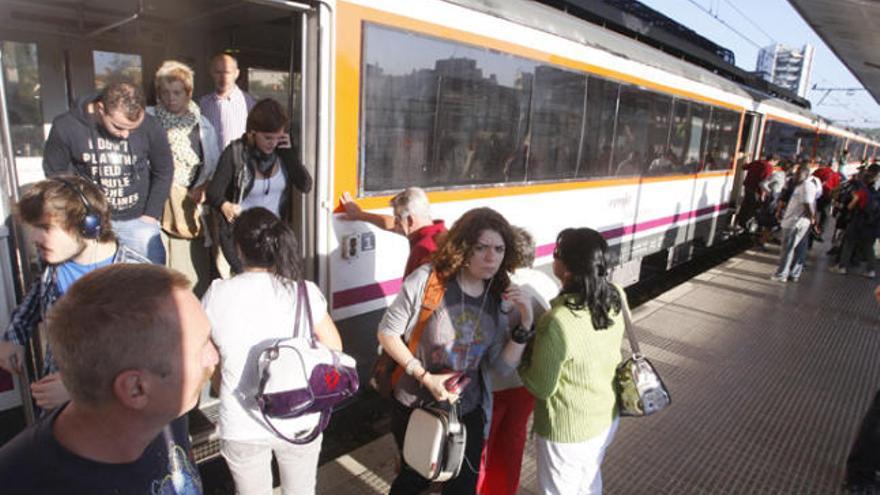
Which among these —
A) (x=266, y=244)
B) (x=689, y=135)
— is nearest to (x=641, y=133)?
(x=689, y=135)

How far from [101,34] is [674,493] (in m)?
5.32

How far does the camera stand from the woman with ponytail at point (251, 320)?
6.39ft

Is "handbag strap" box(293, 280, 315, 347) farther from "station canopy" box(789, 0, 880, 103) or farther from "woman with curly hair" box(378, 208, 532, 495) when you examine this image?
"station canopy" box(789, 0, 880, 103)

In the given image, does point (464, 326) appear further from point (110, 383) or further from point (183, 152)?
point (183, 152)

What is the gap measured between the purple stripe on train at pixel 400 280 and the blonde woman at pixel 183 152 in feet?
3.14

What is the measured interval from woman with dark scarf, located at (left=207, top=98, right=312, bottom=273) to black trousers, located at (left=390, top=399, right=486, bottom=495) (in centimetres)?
128

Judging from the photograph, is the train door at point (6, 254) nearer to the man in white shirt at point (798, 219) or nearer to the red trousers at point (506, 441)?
the red trousers at point (506, 441)

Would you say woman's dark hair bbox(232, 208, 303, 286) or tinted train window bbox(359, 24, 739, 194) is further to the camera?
tinted train window bbox(359, 24, 739, 194)

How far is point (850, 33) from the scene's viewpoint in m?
15.9

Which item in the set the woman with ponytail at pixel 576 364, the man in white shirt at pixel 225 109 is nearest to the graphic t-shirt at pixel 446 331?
the woman with ponytail at pixel 576 364

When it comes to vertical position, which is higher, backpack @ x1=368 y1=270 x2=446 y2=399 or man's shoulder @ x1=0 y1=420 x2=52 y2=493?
man's shoulder @ x1=0 y1=420 x2=52 y2=493

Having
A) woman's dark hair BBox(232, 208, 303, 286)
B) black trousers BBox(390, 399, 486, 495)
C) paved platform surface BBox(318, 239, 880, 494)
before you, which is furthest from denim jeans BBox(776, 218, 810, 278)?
woman's dark hair BBox(232, 208, 303, 286)

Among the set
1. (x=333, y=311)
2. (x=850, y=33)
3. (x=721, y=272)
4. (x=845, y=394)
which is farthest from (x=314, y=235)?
(x=850, y=33)

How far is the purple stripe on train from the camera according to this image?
3.28 metres
